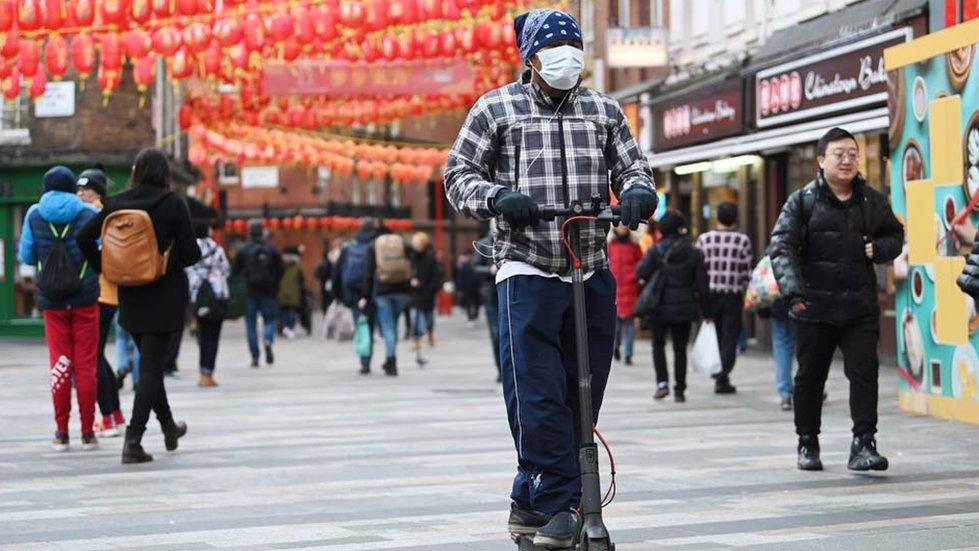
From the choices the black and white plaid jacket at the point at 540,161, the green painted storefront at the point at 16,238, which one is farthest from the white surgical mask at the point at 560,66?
the green painted storefront at the point at 16,238

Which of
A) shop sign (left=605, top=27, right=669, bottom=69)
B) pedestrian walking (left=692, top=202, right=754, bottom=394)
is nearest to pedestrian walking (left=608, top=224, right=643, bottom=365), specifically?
pedestrian walking (left=692, top=202, right=754, bottom=394)

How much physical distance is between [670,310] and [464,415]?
2376 millimetres

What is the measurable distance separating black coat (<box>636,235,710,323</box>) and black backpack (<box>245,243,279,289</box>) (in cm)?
750

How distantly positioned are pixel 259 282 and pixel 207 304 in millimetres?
3788

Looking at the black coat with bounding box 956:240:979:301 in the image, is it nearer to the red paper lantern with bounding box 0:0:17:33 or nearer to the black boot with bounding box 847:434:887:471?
the black boot with bounding box 847:434:887:471

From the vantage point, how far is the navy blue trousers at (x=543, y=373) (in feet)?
22.2

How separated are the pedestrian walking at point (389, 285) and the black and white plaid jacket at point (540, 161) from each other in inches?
555

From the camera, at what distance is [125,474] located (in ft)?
35.3

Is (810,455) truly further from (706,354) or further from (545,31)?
(706,354)

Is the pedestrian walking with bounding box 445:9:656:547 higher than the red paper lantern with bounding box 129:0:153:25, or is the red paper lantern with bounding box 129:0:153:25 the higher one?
the red paper lantern with bounding box 129:0:153:25

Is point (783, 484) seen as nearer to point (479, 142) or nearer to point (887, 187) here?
point (479, 142)

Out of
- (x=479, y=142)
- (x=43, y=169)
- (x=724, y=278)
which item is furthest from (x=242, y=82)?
(x=479, y=142)

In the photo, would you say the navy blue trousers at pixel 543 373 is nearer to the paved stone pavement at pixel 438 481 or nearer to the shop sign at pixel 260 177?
the paved stone pavement at pixel 438 481

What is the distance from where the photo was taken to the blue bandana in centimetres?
684
